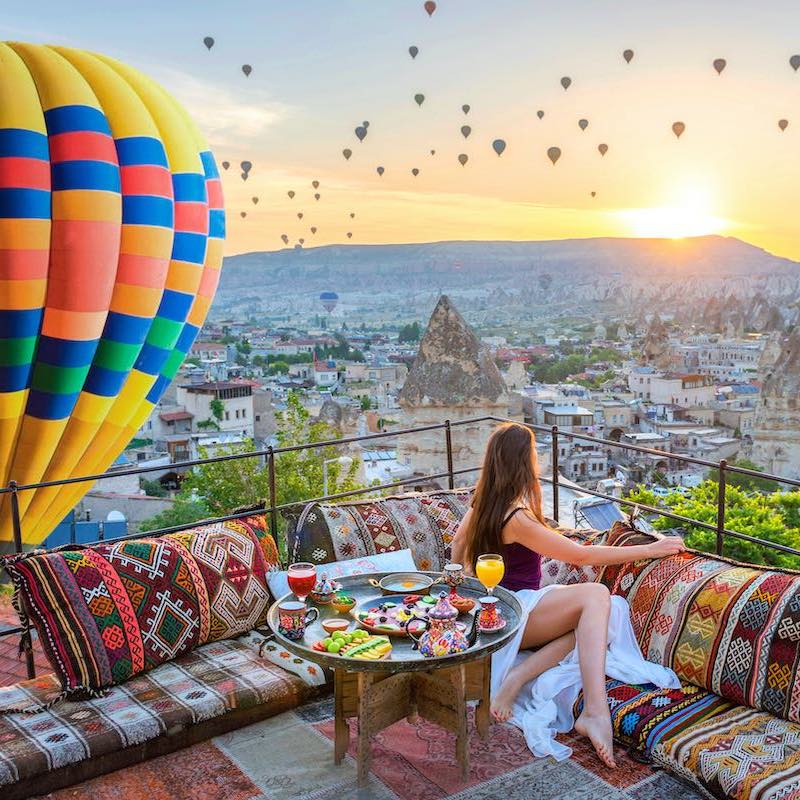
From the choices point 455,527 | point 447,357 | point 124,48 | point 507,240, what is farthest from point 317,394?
point 455,527

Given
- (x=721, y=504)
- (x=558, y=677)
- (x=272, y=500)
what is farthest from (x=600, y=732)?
(x=272, y=500)

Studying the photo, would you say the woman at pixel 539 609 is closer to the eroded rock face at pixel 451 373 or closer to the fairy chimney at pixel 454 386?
the fairy chimney at pixel 454 386

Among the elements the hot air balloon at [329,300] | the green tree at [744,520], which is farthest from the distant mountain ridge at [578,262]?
the green tree at [744,520]

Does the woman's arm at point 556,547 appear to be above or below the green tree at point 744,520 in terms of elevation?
above

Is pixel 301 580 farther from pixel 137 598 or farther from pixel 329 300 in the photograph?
pixel 329 300

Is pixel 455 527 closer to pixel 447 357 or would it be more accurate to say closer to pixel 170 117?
pixel 170 117

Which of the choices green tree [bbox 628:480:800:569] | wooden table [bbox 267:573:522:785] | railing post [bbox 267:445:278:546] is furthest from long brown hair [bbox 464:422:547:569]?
green tree [bbox 628:480:800:569]

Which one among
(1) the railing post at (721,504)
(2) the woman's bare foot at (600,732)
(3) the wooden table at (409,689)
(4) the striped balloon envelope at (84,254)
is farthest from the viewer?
(4) the striped balloon envelope at (84,254)
